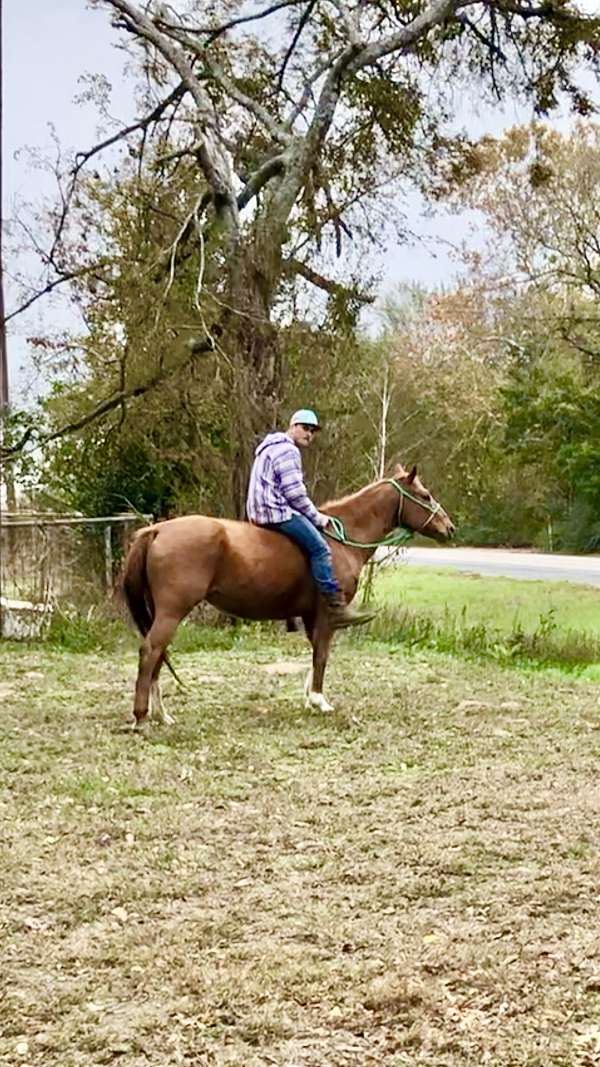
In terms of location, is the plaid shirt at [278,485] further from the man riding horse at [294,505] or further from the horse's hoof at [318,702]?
the horse's hoof at [318,702]

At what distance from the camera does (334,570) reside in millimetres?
6734

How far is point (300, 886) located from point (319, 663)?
3051 millimetres

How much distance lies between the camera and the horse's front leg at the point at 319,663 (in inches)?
261

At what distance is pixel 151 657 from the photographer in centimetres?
604

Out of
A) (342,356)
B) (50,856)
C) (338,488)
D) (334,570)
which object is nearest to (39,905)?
(50,856)

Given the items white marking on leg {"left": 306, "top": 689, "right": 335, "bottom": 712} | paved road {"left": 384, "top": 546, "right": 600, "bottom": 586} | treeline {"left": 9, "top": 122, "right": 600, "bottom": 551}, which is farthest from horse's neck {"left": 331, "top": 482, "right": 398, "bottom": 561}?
paved road {"left": 384, "top": 546, "right": 600, "bottom": 586}

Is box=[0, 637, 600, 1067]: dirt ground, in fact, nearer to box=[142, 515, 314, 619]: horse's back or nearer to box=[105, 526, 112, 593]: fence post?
box=[142, 515, 314, 619]: horse's back

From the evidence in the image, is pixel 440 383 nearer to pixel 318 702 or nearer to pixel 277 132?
pixel 277 132

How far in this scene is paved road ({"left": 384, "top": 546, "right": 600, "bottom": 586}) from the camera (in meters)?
15.3

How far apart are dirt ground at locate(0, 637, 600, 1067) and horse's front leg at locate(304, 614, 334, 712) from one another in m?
0.13

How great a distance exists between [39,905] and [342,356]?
877 cm

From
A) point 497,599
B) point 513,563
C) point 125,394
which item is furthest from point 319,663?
point 513,563

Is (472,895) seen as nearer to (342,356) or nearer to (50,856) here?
(50,856)

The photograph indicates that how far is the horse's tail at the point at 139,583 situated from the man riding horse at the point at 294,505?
71cm
